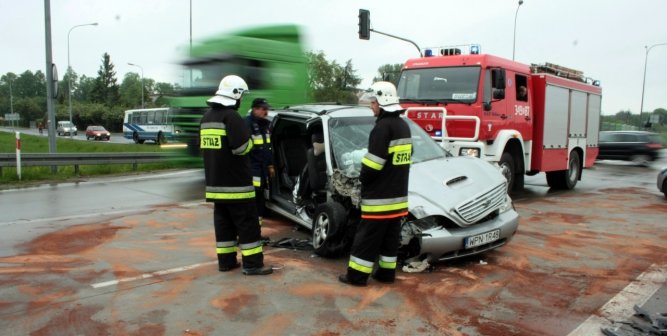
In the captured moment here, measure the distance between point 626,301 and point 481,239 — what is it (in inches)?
52.9

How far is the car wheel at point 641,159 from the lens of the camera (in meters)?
22.1

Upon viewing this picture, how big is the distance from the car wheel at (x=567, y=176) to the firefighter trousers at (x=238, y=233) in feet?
31.2

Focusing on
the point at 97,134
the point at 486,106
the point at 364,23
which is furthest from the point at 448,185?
the point at 97,134

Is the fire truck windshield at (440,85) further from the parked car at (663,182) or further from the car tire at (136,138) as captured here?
the car tire at (136,138)

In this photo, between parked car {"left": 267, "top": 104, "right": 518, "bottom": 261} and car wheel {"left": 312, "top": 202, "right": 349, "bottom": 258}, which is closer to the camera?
parked car {"left": 267, "top": 104, "right": 518, "bottom": 261}

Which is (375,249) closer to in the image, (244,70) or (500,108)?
(500,108)

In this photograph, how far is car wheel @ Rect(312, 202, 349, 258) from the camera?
5.32 m

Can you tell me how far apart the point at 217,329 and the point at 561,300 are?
289 cm

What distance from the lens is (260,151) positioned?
6.67 meters

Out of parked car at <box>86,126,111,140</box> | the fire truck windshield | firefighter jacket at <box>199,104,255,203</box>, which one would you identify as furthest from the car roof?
parked car at <box>86,126,111,140</box>

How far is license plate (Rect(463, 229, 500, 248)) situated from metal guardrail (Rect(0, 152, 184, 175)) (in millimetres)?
9317

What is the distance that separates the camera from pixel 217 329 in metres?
3.71

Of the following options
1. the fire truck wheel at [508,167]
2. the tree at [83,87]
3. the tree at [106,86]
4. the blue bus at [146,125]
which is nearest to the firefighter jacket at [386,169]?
the fire truck wheel at [508,167]

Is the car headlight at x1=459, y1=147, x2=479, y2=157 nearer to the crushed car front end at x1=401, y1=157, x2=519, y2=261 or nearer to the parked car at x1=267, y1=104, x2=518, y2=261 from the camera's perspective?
the parked car at x1=267, y1=104, x2=518, y2=261
